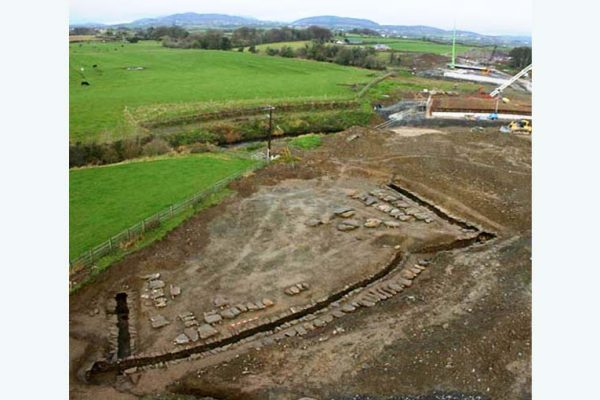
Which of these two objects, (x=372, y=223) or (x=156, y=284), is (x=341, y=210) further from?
(x=156, y=284)

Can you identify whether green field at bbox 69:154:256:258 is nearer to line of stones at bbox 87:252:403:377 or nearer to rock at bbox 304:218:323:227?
line of stones at bbox 87:252:403:377

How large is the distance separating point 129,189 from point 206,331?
1254 cm

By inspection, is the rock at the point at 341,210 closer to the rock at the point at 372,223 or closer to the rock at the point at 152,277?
the rock at the point at 372,223

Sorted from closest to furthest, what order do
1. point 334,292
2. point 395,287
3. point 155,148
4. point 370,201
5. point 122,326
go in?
point 122,326, point 334,292, point 395,287, point 370,201, point 155,148

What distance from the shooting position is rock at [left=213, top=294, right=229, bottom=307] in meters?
16.6

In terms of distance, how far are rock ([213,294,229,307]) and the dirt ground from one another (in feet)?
0.23

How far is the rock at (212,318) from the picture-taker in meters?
15.8

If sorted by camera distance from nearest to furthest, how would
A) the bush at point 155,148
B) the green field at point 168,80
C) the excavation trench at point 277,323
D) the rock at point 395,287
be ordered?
the excavation trench at point 277,323 < the rock at point 395,287 < the bush at point 155,148 < the green field at point 168,80

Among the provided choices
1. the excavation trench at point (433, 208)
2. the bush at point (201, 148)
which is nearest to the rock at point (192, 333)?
the excavation trench at point (433, 208)

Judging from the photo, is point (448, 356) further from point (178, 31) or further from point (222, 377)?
point (178, 31)

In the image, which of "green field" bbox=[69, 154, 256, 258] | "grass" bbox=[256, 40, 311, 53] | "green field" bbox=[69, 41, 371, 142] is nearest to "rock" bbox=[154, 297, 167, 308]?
"green field" bbox=[69, 154, 256, 258]

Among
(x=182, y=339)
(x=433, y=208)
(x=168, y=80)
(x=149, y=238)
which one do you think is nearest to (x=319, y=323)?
(x=182, y=339)

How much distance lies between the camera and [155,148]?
35.4 meters

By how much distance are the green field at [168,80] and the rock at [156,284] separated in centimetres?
2006
